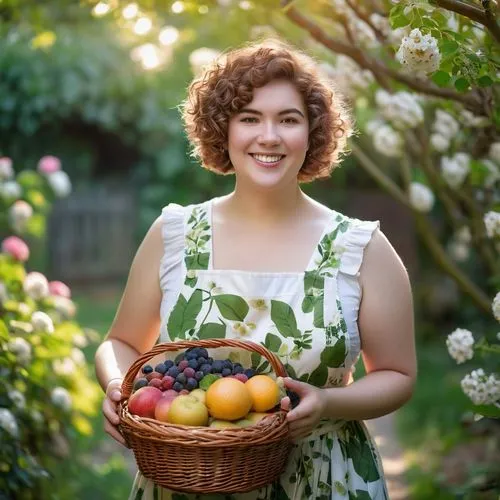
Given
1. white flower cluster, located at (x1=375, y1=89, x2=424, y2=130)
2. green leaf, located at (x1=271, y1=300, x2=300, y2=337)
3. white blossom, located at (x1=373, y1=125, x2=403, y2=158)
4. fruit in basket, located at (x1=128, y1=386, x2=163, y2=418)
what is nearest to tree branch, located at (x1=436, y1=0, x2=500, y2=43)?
green leaf, located at (x1=271, y1=300, x2=300, y2=337)

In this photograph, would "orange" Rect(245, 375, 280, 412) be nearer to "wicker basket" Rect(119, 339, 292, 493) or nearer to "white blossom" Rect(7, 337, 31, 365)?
"wicker basket" Rect(119, 339, 292, 493)

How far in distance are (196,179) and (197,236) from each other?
27.4ft

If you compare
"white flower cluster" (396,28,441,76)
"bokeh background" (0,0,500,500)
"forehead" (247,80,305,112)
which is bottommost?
"bokeh background" (0,0,500,500)

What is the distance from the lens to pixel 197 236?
2.72 meters

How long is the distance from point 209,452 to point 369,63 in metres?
1.86

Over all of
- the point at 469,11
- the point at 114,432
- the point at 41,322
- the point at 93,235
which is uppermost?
the point at 469,11

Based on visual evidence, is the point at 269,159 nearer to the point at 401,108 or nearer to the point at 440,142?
the point at 401,108

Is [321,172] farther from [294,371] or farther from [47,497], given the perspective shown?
[47,497]

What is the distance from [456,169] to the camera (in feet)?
14.3

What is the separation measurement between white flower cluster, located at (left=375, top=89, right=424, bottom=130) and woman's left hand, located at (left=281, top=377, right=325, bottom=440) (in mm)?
2094

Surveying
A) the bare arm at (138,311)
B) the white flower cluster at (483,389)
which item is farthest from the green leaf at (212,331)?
Result: the white flower cluster at (483,389)

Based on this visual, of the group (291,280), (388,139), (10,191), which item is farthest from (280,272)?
(10,191)

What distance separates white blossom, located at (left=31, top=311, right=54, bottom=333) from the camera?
3.88 meters

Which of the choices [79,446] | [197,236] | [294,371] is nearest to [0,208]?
[79,446]
